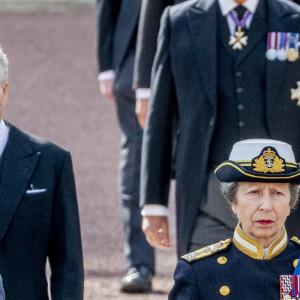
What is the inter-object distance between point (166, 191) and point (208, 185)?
238 millimetres

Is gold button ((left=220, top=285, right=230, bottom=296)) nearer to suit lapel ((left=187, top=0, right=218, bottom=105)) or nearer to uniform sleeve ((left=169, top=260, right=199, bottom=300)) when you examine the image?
uniform sleeve ((left=169, top=260, right=199, bottom=300))

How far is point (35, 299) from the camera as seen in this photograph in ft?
16.0

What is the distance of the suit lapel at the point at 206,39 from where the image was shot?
552 centimetres

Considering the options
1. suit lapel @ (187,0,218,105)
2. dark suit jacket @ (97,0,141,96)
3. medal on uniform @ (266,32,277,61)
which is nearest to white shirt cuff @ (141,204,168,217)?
suit lapel @ (187,0,218,105)

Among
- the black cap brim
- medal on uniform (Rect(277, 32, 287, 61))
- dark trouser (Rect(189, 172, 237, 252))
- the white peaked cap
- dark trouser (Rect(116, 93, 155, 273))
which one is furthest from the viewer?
dark trouser (Rect(116, 93, 155, 273))

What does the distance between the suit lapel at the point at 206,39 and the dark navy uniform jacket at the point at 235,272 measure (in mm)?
1151

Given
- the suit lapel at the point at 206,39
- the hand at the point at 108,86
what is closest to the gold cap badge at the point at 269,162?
the suit lapel at the point at 206,39

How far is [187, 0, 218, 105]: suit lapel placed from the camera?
552 cm

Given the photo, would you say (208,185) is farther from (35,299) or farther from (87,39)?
(87,39)

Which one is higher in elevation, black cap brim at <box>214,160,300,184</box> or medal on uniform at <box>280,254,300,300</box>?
black cap brim at <box>214,160,300,184</box>

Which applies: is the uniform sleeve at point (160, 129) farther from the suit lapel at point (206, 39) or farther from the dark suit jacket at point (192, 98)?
the suit lapel at point (206, 39)

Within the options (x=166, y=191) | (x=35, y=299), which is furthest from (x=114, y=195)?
(x=35, y=299)

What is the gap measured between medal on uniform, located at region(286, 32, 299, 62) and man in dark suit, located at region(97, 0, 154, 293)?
5.89ft

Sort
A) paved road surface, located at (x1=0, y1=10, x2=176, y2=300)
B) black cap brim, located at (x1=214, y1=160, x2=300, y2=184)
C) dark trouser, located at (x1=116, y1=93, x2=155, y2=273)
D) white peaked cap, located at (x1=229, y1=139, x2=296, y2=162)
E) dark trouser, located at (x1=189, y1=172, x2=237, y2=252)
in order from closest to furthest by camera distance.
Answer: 1. black cap brim, located at (x1=214, y1=160, x2=300, y2=184)
2. white peaked cap, located at (x1=229, y1=139, x2=296, y2=162)
3. dark trouser, located at (x1=189, y1=172, x2=237, y2=252)
4. dark trouser, located at (x1=116, y1=93, x2=155, y2=273)
5. paved road surface, located at (x1=0, y1=10, x2=176, y2=300)
